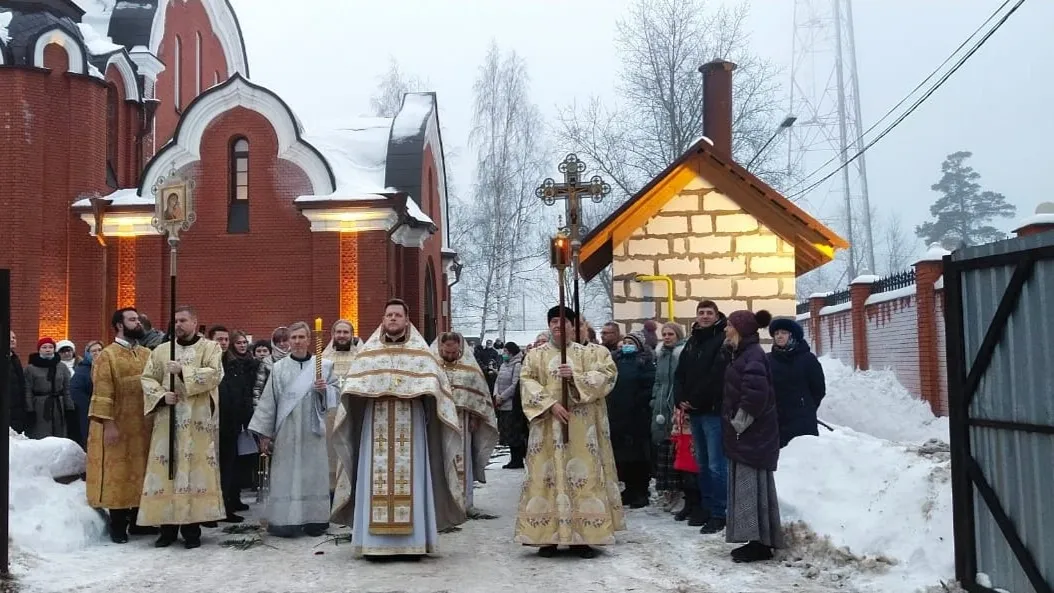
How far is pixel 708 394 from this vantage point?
7.82 metres

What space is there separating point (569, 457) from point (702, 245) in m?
5.05

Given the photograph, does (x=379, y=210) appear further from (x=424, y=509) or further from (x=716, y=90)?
(x=424, y=509)

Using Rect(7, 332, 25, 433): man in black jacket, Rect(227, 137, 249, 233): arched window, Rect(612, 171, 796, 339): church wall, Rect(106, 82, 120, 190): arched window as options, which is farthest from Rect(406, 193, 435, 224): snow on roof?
Rect(7, 332, 25, 433): man in black jacket

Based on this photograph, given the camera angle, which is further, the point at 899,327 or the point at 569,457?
the point at 899,327

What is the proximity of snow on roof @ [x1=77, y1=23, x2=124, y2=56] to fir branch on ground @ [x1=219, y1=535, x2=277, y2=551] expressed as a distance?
1616 cm

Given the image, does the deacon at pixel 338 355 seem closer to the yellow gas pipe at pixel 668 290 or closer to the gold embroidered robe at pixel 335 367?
the gold embroidered robe at pixel 335 367

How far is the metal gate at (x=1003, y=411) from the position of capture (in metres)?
4.74

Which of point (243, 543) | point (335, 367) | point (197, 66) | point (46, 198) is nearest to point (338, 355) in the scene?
→ point (335, 367)

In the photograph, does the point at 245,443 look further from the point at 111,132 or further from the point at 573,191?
the point at 111,132

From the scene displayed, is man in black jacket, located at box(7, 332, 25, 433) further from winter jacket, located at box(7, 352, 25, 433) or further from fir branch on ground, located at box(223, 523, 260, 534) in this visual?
fir branch on ground, located at box(223, 523, 260, 534)

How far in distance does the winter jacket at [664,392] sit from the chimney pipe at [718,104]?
5452 mm

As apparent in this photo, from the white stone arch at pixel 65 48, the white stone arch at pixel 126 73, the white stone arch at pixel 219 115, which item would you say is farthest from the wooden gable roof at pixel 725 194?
the white stone arch at pixel 126 73

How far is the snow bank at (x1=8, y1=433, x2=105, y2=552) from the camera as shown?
7.07 metres

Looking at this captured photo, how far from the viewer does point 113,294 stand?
61.9 feet
